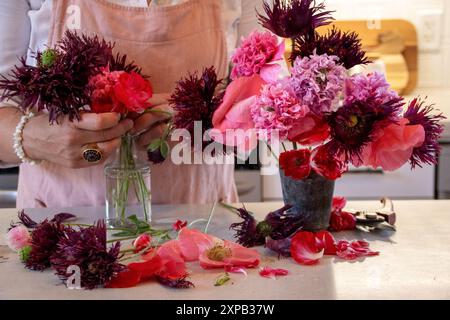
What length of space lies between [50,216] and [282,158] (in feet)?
1.35

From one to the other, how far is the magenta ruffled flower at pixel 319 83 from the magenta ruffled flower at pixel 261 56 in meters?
0.05

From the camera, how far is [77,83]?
82 cm

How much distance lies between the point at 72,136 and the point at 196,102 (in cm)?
22

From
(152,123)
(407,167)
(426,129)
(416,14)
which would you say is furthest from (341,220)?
(416,14)

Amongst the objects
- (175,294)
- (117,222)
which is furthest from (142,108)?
(175,294)

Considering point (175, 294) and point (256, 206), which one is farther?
point (256, 206)

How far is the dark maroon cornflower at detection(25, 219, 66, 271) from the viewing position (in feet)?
2.51

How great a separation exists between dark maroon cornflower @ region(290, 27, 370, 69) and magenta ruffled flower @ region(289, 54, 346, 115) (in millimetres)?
32

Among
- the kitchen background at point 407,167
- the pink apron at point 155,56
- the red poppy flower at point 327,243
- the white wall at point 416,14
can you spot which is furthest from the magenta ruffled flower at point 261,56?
the white wall at point 416,14

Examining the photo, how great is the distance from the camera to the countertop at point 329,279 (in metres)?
0.68

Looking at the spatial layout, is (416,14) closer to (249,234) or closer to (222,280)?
(249,234)

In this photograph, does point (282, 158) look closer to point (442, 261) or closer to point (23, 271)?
point (442, 261)

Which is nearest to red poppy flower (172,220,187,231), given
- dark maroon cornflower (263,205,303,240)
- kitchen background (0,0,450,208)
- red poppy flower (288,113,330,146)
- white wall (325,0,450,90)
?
dark maroon cornflower (263,205,303,240)

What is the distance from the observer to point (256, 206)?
109 cm
